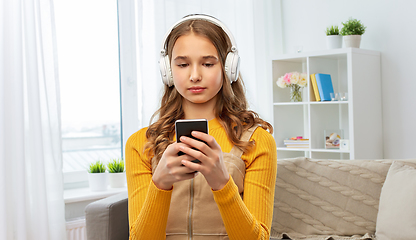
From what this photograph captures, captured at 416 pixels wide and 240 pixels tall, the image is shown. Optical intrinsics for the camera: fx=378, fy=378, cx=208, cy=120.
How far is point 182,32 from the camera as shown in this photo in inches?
41.2

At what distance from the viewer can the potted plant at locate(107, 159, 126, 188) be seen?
2410mm

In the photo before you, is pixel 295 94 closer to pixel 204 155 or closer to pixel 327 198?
pixel 327 198

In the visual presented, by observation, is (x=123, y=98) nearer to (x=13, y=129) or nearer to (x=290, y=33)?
(x=13, y=129)

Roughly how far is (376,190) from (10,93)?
179 cm

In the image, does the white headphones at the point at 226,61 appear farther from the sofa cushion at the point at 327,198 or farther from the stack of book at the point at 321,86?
the stack of book at the point at 321,86

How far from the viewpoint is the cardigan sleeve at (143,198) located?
93 centimetres

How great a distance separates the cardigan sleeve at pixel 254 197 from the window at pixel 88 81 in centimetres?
170

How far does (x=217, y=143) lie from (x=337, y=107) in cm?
230

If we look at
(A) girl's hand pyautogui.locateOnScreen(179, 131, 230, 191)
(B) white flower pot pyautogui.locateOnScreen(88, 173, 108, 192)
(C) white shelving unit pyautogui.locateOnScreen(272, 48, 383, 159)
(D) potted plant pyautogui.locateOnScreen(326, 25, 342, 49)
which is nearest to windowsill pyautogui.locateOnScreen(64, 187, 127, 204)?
(B) white flower pot pyautogui.locateOnScreen(88, 173, 108, 192)

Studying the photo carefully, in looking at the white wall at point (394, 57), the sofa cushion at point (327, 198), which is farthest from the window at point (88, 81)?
the white wall at point (394, 57)

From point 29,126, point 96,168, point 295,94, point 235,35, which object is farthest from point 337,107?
point 29,126

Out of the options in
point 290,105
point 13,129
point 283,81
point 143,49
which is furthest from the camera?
point 290,105

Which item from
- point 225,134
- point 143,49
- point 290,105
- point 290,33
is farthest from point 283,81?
point 225,134

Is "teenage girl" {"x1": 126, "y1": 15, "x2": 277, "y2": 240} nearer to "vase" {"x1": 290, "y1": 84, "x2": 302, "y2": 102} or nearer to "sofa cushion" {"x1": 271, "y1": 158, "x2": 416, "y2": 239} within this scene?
"sofa cushion" {"x1": 271, "y1": 158, "x2": 416, "y2": 239}
